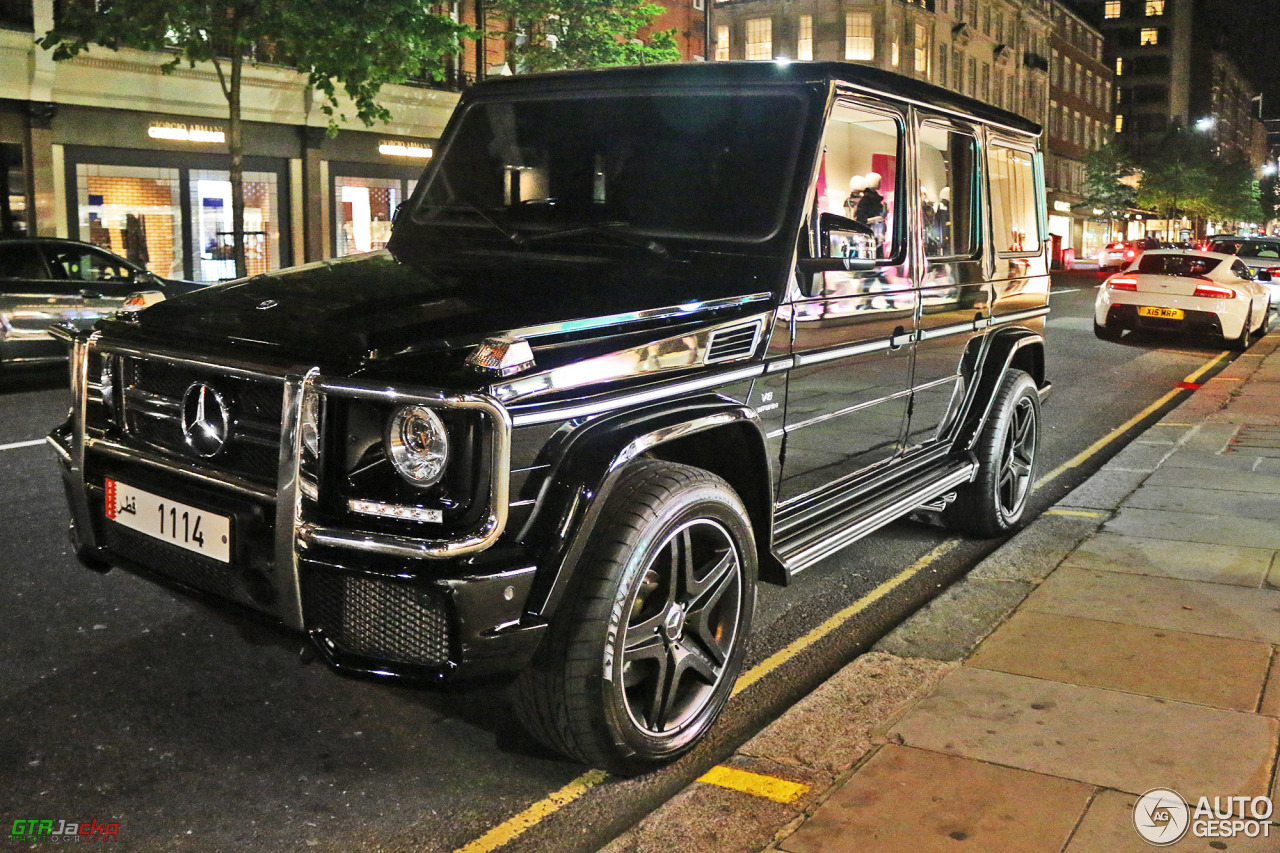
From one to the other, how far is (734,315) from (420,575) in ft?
4.60

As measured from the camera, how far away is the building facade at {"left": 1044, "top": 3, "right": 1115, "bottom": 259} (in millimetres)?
78312

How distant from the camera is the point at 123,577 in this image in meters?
5.24

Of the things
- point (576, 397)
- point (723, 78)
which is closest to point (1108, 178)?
point (723, 78)

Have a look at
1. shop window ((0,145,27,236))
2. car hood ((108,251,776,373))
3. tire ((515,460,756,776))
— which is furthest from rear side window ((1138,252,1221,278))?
shop window ((0,145,27,236))

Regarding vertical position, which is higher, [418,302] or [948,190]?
[948,190]

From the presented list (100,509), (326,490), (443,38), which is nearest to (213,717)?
(100,509)

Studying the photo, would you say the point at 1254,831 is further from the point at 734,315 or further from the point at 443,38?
the point at 443,38

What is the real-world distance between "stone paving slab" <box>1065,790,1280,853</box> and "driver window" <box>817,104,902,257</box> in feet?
6.71

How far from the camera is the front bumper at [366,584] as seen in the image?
9.45ft

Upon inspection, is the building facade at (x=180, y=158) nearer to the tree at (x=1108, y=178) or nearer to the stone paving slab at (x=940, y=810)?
the stone paving slab at (x=940, y=810)

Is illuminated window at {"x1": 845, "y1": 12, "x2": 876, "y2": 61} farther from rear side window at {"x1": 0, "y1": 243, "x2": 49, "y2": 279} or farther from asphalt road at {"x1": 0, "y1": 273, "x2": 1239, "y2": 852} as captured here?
asphalt road at {"x1": 0, "y1": 273, "x2": 1239, "y2": 852}

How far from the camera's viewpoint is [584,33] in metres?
25.1

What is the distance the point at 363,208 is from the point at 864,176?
23.8 metres

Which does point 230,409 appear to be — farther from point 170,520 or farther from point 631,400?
point 631,400
